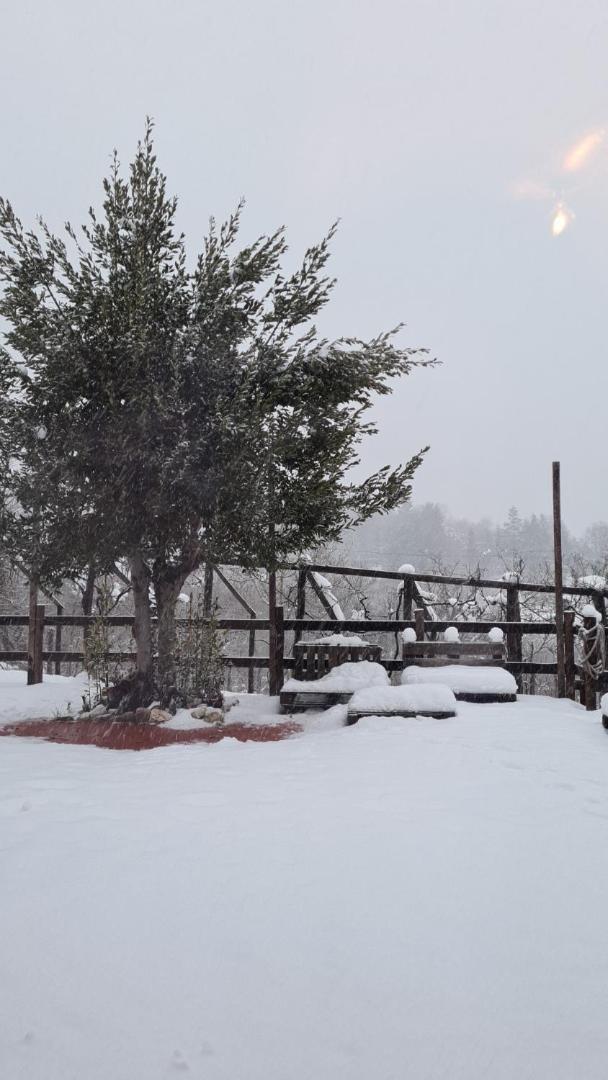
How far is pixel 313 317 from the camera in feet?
28.2

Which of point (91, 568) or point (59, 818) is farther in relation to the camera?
point (91, 568)

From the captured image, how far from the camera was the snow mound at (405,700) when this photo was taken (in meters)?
6.82

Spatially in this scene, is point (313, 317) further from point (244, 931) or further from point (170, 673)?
point (244, 931)

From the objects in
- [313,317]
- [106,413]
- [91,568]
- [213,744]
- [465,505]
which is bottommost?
[213,744]

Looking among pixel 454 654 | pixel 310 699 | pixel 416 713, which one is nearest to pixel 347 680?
pixel 310 699

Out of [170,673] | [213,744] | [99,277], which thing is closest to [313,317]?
[99,277]

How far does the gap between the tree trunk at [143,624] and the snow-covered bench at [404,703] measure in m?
2.67

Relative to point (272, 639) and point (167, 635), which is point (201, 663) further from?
point (272, 639)

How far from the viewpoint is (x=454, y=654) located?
29.9ft

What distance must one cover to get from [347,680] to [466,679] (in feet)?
4.91

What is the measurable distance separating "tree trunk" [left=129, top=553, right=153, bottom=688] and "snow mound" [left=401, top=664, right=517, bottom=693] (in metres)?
3.23

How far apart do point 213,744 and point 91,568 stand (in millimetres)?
3038

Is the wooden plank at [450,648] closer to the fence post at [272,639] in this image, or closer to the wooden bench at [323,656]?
the wooden bench at [323,656]

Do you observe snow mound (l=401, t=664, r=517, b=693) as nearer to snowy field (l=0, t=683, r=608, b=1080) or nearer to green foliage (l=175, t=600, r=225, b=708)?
green foliage (l=175, t=600, r=225, b=708)
